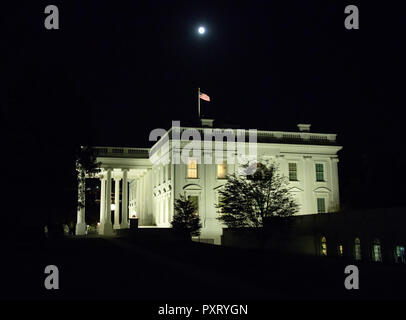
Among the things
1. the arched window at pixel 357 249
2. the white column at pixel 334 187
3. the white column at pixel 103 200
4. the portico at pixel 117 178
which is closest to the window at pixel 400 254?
the arched window at pixel 357 249

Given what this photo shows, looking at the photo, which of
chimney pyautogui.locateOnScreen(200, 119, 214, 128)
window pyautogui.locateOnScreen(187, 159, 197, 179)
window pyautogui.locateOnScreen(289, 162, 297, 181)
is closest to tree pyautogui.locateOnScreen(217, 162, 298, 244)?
window pyautogui.locateOnScreen(187, 159, 197, 179)

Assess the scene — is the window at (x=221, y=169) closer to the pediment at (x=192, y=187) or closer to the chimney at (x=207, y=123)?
the pediment at (x=192, y=187)

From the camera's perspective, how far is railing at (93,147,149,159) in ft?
177

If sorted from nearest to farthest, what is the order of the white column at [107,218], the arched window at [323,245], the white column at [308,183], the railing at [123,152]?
the arched window at [323,245] < the white column at [308,183] < the white column at [107,218] < the railing at [123,152]

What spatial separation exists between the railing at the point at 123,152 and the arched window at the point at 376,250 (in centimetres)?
3470

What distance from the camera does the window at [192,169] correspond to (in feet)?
158

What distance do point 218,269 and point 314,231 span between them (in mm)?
18158

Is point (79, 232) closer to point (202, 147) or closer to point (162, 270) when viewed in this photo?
point (202, 147)

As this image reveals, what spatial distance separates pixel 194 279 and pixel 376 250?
16.1 metres

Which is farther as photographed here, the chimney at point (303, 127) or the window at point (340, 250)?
the chimney at point (303, 127)

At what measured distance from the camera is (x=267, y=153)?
1986 inches

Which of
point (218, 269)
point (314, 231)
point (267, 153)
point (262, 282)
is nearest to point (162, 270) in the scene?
point (218, 269)

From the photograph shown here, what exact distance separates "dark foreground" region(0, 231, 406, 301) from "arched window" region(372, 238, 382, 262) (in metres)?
9.49

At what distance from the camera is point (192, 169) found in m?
48.4
